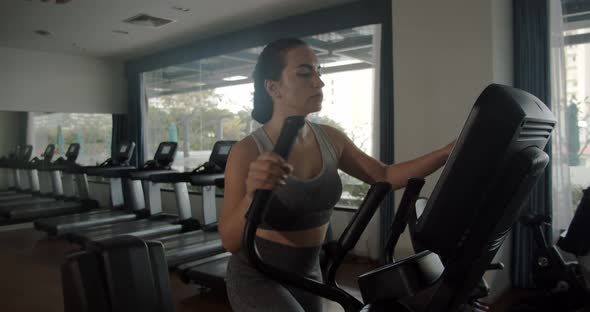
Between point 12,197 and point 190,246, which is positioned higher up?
point 12,197

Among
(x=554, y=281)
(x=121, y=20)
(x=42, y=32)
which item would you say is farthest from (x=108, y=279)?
(x=42, y=32)

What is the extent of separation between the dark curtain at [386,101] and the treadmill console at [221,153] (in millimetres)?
1662

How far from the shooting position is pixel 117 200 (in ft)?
20.0

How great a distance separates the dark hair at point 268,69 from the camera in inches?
39.4

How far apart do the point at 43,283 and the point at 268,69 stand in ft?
11.0

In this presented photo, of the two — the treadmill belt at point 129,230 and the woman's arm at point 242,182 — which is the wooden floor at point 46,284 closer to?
the treadmill belt at point 129,230

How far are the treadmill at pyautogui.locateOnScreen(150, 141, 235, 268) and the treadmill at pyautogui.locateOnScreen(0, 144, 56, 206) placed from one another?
2119 millimetres

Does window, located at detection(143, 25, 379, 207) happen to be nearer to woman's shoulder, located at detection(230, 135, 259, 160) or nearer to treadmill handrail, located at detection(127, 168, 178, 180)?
treadmill handrail, located at detection(127, 168, 178, 180)

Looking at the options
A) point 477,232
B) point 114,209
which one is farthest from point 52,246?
point 477,232

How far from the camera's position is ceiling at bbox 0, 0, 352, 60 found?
4180mm

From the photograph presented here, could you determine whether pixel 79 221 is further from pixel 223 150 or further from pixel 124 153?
pixel 223 150

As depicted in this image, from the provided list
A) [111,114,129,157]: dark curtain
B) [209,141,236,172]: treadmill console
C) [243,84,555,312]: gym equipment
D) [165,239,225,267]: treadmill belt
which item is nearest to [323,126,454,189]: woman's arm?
A: [243,84,555,312]: gym equipment

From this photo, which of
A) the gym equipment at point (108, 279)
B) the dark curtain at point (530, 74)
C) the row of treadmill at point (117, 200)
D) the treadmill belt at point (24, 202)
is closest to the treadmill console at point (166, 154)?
the row of treadmill at point (117, 200)

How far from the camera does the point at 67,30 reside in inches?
201
